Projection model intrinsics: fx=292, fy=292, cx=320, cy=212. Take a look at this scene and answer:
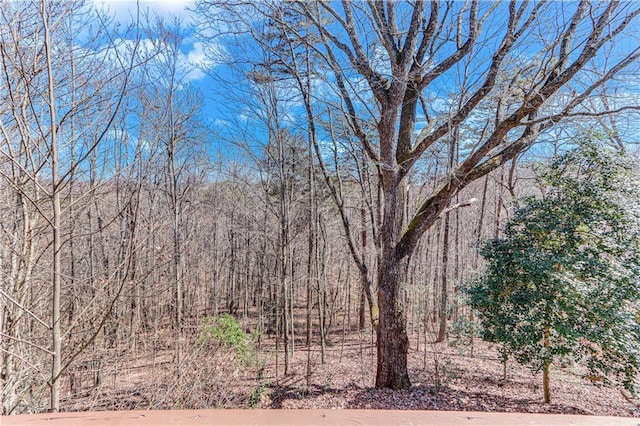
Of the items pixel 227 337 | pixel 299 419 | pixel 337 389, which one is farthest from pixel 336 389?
pixel 299 419

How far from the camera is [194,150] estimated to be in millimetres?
7797

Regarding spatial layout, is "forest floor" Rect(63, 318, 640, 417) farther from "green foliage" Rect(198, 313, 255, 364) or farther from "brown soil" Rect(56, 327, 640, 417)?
"green foliage" Rect(198, 313, 255, 364)

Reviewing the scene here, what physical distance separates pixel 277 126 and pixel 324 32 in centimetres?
262

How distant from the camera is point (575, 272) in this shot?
144 inches

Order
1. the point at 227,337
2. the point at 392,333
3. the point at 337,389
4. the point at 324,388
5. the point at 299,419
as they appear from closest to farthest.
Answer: the point at 299,419
the point at 392,333
the point at 337,389
the point at 324,388
the point at 227,337

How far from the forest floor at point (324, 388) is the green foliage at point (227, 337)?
0.53ft

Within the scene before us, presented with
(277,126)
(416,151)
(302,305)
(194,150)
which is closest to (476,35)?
(416,151)

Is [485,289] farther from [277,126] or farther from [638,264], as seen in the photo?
[277,126]

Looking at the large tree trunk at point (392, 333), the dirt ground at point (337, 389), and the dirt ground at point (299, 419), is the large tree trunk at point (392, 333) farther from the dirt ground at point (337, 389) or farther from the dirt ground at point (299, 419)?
the dirt ground at point (299, 419)

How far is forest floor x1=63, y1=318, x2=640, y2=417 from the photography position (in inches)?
145

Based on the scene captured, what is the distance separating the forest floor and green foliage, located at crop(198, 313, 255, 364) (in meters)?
0.16

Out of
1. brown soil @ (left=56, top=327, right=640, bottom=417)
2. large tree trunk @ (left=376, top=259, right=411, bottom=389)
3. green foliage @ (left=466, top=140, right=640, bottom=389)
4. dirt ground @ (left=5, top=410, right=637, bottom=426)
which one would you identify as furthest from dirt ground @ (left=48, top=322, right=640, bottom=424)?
dirt ground @ (left=5, top=410, right=637, bottom=426)

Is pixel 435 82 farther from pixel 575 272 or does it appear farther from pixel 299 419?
pixel 299 419

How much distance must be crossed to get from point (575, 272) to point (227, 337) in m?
5.52
